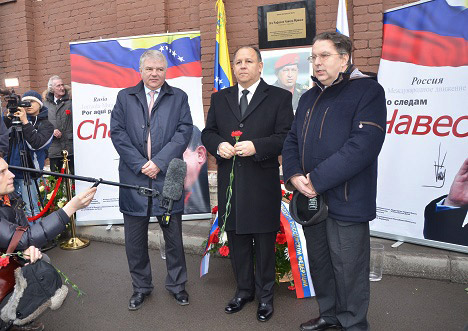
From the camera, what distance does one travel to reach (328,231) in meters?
2.48

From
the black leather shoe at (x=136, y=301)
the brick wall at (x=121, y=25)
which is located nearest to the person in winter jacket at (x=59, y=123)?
the brick wall at (x=121, y=25)

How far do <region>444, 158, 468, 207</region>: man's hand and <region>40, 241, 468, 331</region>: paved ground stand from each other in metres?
0.70

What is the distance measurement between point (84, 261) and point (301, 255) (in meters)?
2.32

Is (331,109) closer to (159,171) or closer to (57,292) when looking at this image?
(159,171)

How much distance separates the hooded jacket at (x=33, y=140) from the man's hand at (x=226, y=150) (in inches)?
96.4

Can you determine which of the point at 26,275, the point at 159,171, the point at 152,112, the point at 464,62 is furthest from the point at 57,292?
the point at 464,62

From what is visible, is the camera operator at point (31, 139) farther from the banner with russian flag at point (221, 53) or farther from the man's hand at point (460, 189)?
the man's hand at point (460, 189)

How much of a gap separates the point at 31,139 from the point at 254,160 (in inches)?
104

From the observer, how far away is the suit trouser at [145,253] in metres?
3.16

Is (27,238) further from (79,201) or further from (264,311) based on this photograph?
(264,311)

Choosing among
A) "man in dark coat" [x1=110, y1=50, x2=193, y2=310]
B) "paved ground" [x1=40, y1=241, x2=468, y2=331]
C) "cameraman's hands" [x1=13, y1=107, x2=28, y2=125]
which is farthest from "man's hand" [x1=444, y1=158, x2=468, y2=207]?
"cameraman's hands" [x1=13, y1=107, x2=28, y2=125]

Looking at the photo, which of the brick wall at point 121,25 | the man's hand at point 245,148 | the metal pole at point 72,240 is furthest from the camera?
the metal pole at point 72,240

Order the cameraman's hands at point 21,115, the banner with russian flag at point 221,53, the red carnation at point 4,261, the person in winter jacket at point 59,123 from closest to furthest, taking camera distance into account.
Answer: the red carnation at point 4,261 → the cameraman's hands at point 21,115 → the banner with russian flag at point 221,53 → the person in winter jacket at point 59,123

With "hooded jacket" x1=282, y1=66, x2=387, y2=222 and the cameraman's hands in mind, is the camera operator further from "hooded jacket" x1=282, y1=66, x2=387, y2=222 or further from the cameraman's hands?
"hooded jacket" x1=282, y1=66, x2=387, y2=222
